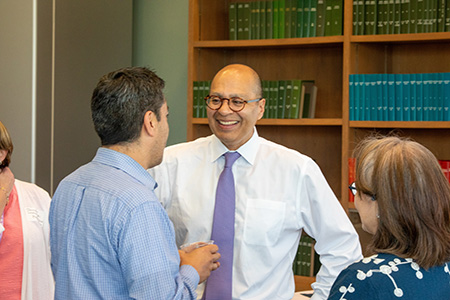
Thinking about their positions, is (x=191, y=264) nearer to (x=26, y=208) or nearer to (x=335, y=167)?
(x=26, y=208)

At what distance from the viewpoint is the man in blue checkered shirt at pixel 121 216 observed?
1.40 meters

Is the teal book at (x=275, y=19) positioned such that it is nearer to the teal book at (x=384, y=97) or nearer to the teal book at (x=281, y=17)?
the teal book at (x=281, y=17)

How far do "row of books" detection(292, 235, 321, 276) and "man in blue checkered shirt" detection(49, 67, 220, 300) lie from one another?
73.1 inches

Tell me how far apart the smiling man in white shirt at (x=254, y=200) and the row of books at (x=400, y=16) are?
1145 millimetres

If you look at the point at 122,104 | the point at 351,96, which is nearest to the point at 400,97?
the point at 351,96

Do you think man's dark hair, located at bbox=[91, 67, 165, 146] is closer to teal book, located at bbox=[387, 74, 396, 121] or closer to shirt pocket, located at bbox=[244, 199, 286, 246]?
shirt pocket, located at bbox=[244, 199, 286, 246]

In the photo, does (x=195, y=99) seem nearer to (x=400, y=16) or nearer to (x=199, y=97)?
(x=199, y=97)

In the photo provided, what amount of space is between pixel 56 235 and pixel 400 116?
83.1 inches

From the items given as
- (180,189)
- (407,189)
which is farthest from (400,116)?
(407,189)

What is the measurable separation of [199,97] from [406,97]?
116cm

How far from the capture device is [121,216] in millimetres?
1403

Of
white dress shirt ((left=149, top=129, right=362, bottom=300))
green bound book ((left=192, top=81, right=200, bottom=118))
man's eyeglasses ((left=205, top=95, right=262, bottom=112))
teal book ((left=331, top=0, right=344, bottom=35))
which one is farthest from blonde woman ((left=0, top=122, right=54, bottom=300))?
teal book ((left=331, top=0, right=344, bottom=35))

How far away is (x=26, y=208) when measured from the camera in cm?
230

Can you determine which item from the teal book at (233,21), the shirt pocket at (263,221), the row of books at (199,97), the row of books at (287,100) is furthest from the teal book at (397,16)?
the shirt pocket at (263,221)
